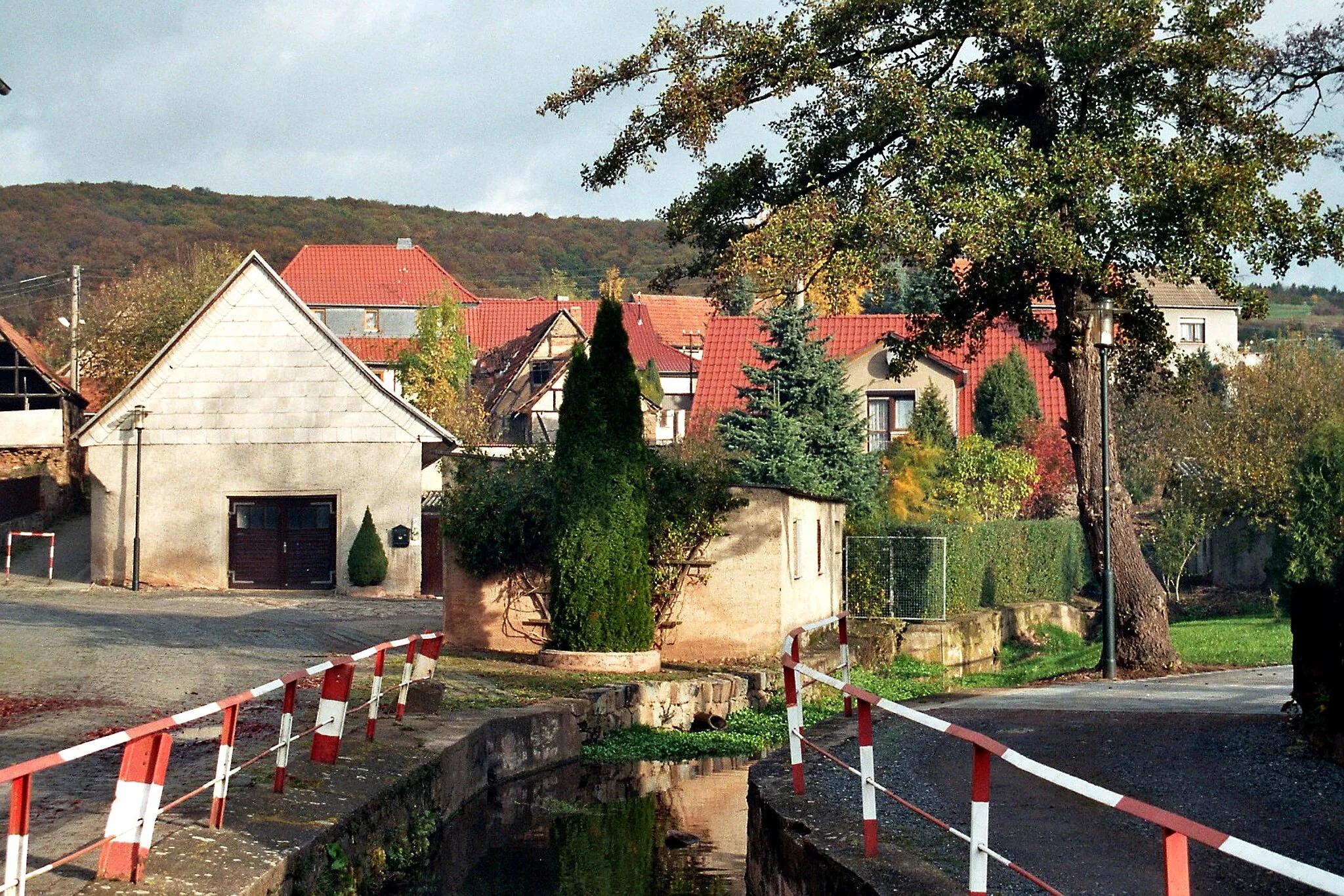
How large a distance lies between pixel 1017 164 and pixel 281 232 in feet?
306

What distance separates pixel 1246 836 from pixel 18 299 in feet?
289

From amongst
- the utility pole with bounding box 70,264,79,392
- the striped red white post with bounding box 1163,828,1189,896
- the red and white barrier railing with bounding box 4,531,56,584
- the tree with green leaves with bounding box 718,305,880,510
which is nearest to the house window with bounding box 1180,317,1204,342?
the tree with green leaves with bounding box 718,305,880,510

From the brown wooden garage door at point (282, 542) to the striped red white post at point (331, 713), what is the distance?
27609 mm

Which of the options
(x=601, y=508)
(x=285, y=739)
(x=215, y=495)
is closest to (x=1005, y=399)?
(x=215, y=495)

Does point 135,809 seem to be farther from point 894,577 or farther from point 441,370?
point 441,370

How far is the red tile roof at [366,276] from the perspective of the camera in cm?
7325

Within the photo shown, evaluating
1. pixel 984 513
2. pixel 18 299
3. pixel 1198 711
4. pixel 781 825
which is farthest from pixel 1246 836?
pixel 18 299

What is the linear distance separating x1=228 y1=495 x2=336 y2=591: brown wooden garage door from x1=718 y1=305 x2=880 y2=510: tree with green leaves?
1077 cm

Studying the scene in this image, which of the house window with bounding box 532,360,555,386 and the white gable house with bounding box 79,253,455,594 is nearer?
the white gable house with bounding box 79,253,455,594

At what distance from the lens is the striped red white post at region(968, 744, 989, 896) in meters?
5.61

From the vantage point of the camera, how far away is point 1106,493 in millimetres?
19031

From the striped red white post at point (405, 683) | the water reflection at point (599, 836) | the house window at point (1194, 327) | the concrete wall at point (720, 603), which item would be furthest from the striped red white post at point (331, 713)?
the house window at point (1194, 327)

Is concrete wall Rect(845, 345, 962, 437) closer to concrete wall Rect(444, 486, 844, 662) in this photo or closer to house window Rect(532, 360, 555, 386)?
house window Rect(532, 360, 555, 386)

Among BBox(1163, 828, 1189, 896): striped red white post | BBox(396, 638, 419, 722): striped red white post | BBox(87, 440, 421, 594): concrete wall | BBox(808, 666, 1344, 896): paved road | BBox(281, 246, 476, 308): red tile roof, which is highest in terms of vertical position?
BBox(281, 246, 476, 308): red tile roof
